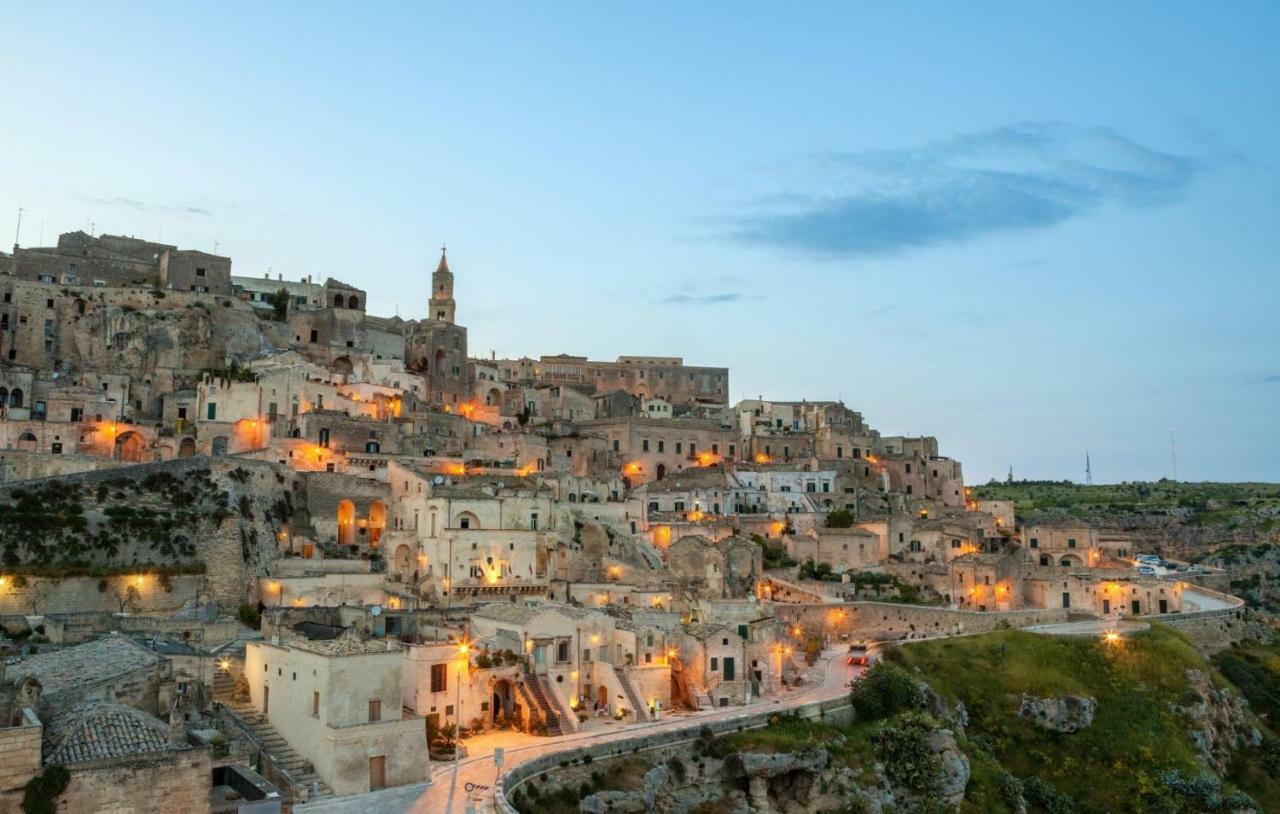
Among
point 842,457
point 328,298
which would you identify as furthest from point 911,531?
point 328,298

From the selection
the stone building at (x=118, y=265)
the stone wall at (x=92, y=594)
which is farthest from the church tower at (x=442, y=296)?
the stone wall at (x=92, y=594)

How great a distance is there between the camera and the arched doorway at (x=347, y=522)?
56.3 metres

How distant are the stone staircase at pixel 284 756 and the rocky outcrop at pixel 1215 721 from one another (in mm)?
40623

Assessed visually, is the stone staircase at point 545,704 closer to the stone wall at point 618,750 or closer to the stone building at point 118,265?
the stone wall at point 618,750

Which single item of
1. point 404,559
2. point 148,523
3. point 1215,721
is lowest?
point 1215,721

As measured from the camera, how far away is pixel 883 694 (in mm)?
46219

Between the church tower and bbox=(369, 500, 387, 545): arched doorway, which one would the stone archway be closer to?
bbox=(369, 500, 387, 545): arched doorway

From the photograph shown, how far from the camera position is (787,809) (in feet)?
130

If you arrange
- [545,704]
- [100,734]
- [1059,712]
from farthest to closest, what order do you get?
1. [1059,712]
2. [545,704]
3. [100,734]

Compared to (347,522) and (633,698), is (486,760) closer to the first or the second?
(633,698)

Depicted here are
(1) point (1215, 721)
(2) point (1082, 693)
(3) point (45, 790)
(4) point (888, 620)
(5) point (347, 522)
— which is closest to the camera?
(3) point (45, 790)

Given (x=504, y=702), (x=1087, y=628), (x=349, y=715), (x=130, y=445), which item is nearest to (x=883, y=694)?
(x=504, y=702)

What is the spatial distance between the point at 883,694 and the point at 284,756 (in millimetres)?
25547

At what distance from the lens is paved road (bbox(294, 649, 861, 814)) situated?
29.2 metres
